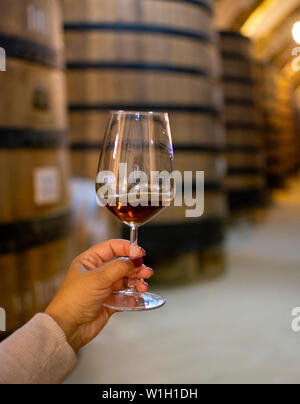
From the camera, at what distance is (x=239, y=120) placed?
5.74m

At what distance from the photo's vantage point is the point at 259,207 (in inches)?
257

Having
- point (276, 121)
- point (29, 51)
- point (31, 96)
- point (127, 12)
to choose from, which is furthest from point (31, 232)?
point (276, 121)

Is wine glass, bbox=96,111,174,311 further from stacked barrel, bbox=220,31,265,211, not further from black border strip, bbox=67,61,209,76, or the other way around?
stacked barrel, bbox=220,31,265,211

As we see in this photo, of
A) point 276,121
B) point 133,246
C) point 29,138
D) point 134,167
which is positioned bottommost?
point 133,246

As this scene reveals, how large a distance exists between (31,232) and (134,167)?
3.83 ft

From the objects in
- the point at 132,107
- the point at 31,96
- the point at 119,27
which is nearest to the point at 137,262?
the point at 31,96

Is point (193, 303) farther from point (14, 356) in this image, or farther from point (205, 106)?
point (14, 356)

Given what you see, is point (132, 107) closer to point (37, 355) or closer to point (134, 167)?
point (134, 167)

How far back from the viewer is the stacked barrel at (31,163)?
1709mm

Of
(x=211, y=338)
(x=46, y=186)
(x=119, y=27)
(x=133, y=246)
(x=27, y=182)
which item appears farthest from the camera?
(x=119, y=27)

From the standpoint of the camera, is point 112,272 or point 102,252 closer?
point 112,272

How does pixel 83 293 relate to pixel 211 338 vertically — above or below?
above

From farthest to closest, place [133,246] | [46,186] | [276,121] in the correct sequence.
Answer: [276,121]
[46,186]
[133,246]

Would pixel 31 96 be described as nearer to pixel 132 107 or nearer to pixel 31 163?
pixel 31 163
